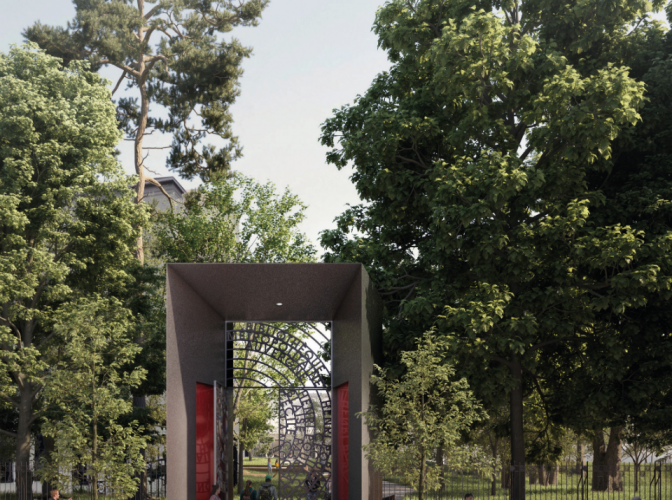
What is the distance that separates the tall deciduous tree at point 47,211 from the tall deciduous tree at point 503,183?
763 centimetres

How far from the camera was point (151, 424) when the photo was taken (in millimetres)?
20406

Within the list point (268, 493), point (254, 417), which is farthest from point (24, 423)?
point (254, 417)

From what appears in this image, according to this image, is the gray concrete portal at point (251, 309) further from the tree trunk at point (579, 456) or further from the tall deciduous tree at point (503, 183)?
the tree trunk at point (579, 456)

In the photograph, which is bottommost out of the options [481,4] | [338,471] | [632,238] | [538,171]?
[338,471]

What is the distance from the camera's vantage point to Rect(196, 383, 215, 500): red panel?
Result: 1416 cm

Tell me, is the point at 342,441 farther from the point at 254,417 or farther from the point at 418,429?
the point at 254,417

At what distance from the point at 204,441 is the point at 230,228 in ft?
49.9

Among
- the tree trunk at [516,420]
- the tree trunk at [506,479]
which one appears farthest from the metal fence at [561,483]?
the tree trunk at [516,420]

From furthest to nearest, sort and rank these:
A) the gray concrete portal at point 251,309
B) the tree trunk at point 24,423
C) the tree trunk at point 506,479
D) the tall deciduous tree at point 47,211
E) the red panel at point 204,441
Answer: the tree trunk at point 24,423
the tall deciduous tree at point 47,211
the tree trunk at point 506,479
the red panel at point 204,441
the gray concrete portal at point 251,309

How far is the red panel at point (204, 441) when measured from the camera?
1416 centimetres

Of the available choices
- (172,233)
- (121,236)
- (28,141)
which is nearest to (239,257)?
(172,233)

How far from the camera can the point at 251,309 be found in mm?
15922

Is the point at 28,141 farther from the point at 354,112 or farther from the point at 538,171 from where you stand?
the point at 538,171

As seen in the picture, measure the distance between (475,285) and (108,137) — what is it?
39.8ft
